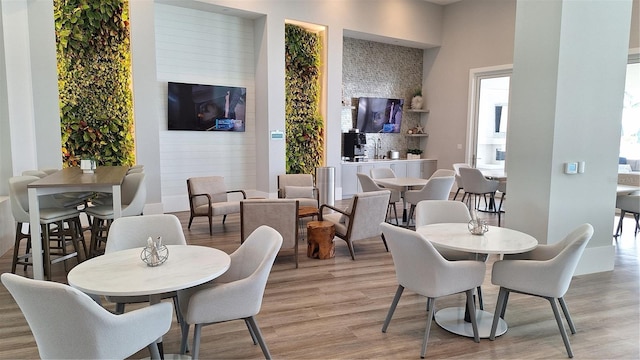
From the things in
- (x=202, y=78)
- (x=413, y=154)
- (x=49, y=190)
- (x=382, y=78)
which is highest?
(x=382, y=78)

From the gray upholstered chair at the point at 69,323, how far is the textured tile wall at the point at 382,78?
8098 millimetres

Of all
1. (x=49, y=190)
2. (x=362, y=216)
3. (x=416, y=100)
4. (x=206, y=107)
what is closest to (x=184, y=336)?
(x=49, y=190)

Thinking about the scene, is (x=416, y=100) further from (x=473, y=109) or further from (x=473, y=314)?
(x=473, y=314)

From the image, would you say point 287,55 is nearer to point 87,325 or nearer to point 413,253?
point 413,253

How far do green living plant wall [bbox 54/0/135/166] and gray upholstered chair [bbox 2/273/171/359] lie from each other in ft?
17.3

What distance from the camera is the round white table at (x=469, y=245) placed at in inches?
116

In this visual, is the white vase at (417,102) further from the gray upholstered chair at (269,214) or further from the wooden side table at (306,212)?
the gray upholstered chair at (269,214)

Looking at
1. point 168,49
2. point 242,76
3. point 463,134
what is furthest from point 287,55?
point 463,134

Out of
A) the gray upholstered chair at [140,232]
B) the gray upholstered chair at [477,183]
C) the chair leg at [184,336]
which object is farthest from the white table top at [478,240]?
the gray upholstered chair at [477,183]

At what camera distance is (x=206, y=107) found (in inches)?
309

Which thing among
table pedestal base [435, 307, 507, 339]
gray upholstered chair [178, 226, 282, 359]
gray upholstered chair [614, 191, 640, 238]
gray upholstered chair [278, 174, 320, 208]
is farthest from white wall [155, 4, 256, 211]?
gray upholstered chair [614, 191, 640, 238]

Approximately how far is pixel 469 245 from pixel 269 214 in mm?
2236

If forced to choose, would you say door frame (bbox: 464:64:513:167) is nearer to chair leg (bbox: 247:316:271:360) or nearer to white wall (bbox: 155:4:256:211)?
white wall (bbox: 155:4:256:211)

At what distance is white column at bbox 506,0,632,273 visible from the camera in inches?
165
